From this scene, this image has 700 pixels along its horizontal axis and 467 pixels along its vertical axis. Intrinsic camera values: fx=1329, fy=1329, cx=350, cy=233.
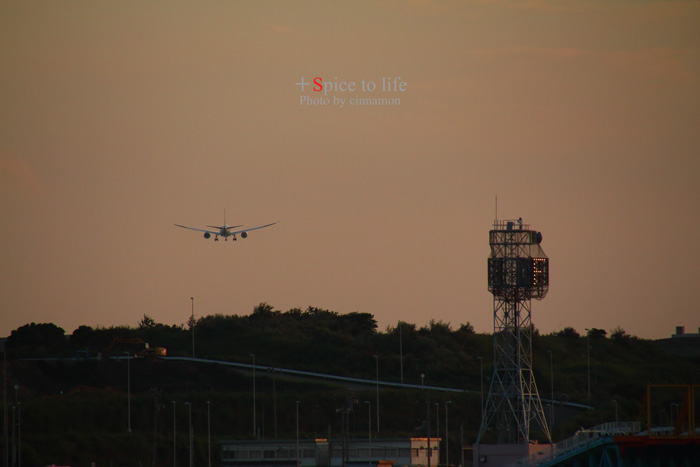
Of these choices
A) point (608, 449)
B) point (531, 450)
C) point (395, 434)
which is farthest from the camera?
point (395, 434)

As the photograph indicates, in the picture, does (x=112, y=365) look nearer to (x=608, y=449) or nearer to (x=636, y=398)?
(x=636, y=398)

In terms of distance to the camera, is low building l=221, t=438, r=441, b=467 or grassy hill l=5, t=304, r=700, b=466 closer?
low building l=221, t=438, r=441, b=467

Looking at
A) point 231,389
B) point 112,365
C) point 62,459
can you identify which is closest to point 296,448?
point 62,459

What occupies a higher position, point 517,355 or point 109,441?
point 517,355

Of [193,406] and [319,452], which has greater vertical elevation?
[193,406]

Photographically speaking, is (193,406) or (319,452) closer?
(319,452)

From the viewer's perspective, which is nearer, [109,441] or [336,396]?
[109,441]

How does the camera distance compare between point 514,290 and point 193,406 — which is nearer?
point 514,290

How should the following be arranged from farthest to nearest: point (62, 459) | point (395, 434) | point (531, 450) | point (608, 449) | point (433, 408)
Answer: point (433, 408), point (395, 434), point (62, 459), point (531, 450), point (608, 449)
